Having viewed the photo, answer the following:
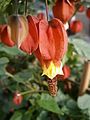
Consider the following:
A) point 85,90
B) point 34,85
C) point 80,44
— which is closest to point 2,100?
point 34,85

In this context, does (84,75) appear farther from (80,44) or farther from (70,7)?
(70,7)

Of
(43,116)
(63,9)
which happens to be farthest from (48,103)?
(63,9)

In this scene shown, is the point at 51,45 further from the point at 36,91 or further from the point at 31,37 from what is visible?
the point at 36,91

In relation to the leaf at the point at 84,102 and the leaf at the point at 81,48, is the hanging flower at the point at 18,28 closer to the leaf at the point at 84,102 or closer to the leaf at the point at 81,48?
the leaf at the point at 81,48

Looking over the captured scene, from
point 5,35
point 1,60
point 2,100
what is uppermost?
point 5,35

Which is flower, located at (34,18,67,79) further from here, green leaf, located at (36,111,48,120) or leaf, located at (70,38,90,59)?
green leaf, located at (36,111,48,120)

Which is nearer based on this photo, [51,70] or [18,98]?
[51,70]

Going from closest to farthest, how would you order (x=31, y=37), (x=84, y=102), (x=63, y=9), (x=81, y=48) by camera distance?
1. (x=31, y=37)
2. (x=63, y=9)
3. (x=81, y=48)
4. (x=84, y=102)
